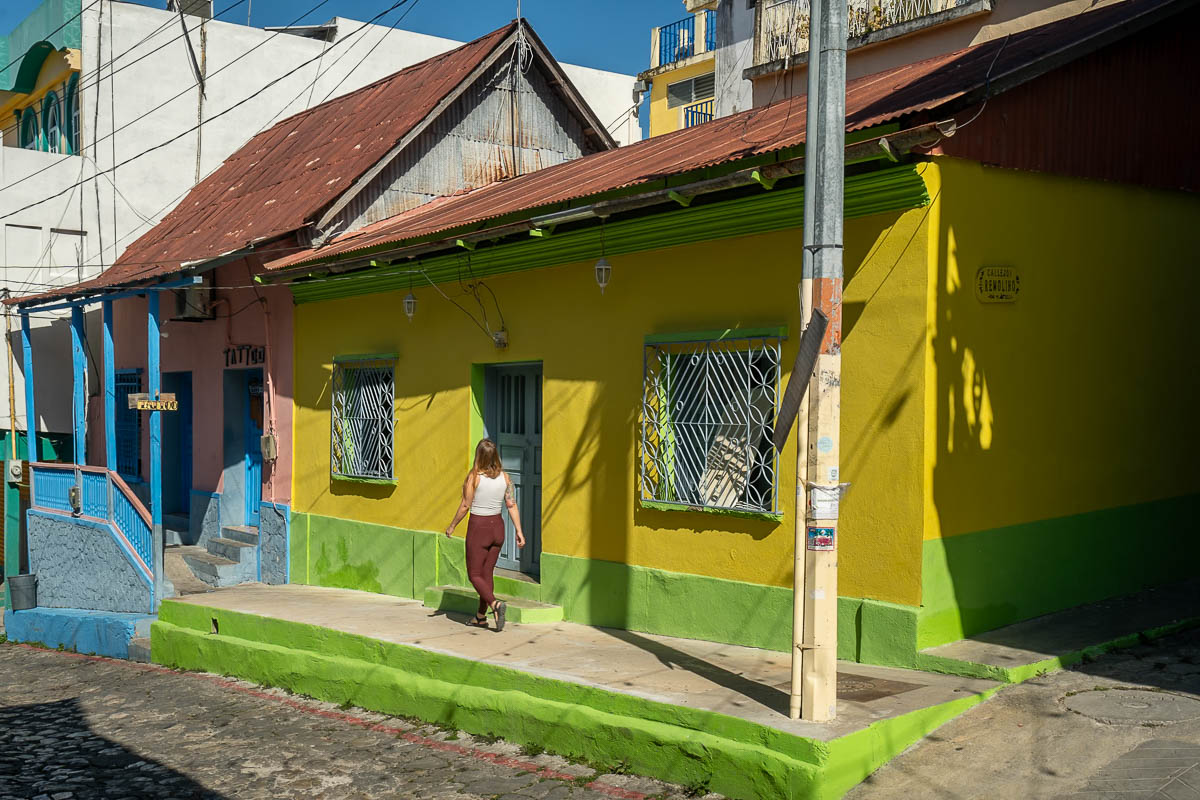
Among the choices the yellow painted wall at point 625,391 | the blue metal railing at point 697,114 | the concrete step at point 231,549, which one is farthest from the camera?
the blue metal railing at point 697,114

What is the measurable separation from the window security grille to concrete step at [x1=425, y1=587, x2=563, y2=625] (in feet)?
26.8

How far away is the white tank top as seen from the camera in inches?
336

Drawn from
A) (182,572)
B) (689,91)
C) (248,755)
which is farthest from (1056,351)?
(689,91)

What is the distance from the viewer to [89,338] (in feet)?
57.3

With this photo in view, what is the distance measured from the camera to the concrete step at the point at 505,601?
29.1 ft

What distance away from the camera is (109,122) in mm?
18062

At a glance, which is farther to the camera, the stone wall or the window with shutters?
the window with shutters

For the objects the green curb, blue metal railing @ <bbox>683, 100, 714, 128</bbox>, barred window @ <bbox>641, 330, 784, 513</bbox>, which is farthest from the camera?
blue metal railing @ <bbox>683, 100, 714, 128</bbox>

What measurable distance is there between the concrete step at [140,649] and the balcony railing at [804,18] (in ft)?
36.8

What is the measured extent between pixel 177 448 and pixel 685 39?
75.4ft

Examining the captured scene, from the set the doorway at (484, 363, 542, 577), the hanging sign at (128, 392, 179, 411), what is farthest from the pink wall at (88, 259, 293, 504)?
the doorway at (484, 363, 542, 577)

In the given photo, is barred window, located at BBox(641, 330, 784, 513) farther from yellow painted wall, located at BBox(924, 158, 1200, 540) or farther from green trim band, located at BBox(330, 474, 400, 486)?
green trim band, located at BBox(330, 474, 400, 486)

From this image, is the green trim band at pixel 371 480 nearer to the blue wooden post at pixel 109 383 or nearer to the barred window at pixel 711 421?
the blue wooden post at pixel 109 383

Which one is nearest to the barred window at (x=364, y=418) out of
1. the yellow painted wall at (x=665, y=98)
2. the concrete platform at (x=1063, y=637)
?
the concrete platform at (x=1063, y=637)
